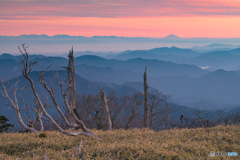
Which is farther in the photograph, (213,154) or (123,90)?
(123,90)

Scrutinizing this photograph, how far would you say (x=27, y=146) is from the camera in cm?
903

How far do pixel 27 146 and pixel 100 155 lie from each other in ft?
12.1

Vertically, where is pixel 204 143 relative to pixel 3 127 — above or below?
above

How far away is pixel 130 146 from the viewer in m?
7.82

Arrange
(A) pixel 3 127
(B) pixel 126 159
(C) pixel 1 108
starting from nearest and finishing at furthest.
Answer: (B) pixel 126 159, (A) pixel 3 127, (C) pixel 1 108

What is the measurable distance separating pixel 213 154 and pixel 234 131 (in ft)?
12.3

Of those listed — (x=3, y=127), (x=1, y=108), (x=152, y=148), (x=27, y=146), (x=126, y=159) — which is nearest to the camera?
(x=126, y=159)

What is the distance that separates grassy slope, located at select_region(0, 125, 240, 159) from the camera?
7.30 m

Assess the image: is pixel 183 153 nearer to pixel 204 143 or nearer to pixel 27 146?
pixel 204 143

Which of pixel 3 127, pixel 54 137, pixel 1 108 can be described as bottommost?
pixel 1 108

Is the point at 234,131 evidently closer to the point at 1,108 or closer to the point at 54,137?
the point at 54,137

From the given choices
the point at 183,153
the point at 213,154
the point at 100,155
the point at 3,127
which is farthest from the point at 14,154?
the point at 3,127

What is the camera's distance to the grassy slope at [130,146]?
288 inches

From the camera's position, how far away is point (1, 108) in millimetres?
160875
